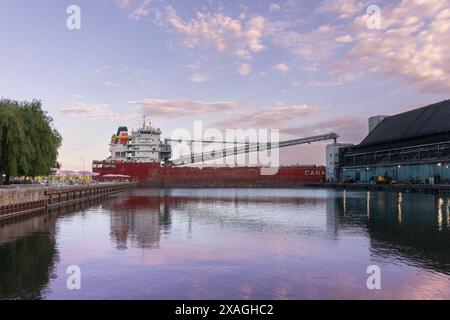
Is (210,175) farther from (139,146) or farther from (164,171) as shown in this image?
(139,146)

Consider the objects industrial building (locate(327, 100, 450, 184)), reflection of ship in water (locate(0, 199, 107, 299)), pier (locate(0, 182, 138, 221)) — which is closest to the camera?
reflection of ship in water (locate(0, 199, 107, 299))

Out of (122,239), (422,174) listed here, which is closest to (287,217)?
(122,239)

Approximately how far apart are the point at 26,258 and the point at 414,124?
9956 cm

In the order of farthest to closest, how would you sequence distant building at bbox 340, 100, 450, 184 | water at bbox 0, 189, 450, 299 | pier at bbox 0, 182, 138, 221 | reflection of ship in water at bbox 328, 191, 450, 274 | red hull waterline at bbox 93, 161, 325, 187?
1. red hull waterline at bbox 93, 161, 325, 187
2. distant building at bbox 340, 100, 450, 184
3. pier at bbox 0, 182, 138, 221
4. reflection of ship in water at bbox 328, 191, 450, 274
5. water at bbox 0, 189, 450, 299

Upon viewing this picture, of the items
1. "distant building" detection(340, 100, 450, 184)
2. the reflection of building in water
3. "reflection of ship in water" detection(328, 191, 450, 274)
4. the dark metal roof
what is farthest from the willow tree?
the dark metal roof

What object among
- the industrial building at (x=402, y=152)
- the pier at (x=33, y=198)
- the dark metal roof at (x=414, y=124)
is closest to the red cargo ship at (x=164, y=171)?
the industrial building at (x=402, y=152)

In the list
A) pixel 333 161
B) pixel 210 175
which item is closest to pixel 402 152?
pixel 333 161

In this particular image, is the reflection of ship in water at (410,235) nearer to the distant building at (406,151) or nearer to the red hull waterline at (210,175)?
the distant building at (406,151)

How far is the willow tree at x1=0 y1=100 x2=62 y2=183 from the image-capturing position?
1604 inches

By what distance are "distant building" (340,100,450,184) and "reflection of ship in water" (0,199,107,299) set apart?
7256 centimetres

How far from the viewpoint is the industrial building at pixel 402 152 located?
7962 cm

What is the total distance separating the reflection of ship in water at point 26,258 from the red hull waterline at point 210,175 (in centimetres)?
8544

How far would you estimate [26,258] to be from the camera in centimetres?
1739

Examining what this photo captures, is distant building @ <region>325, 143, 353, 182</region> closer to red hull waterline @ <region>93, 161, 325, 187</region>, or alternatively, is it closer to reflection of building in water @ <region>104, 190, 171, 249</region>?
red hull waterline @ <region>93, 161, 325, 187</region>
